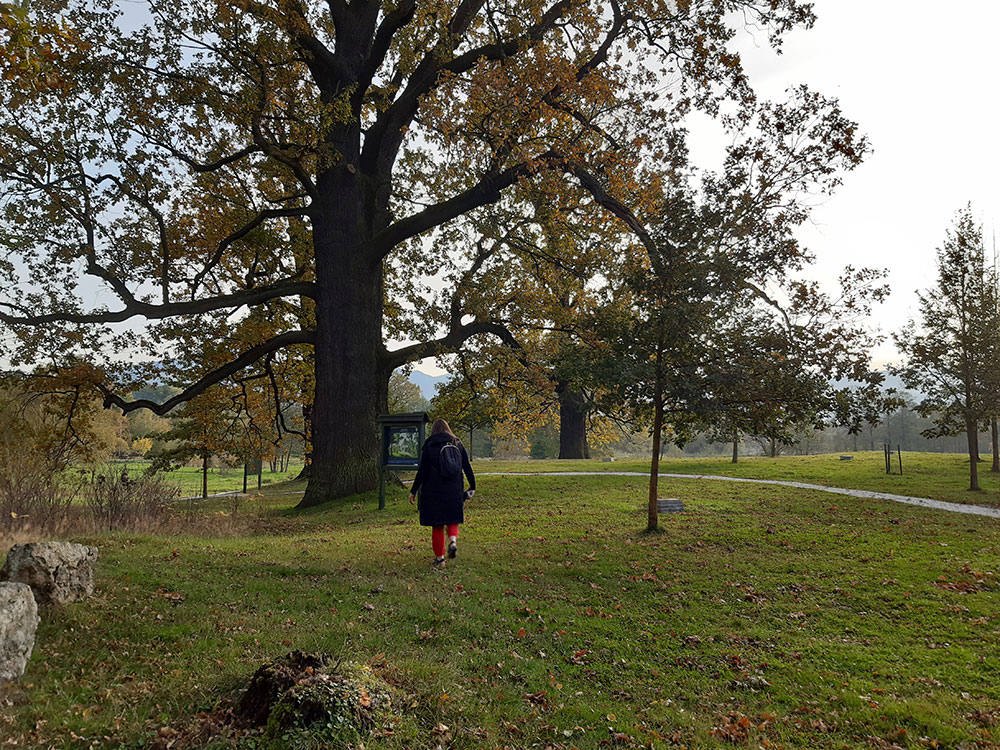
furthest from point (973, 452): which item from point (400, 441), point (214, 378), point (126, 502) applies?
point (126, 502)

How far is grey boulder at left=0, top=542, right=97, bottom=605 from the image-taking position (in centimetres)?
555

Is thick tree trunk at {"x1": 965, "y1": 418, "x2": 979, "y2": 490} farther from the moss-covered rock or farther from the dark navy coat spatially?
the moss-covered rock

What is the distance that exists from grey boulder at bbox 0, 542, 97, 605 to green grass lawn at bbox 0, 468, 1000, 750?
0.23 m

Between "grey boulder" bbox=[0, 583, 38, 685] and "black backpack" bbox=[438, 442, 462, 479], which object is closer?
"grey boulder" bbox=[0, 583, 38, 685]

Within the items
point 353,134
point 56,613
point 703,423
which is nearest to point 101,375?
point 353,134

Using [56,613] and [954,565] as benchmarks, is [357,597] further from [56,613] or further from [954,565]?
[954,565]

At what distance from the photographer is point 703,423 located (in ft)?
39.2

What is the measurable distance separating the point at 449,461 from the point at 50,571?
495 cm

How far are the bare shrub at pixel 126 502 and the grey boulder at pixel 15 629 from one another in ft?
23.0

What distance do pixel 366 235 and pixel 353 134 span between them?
9.90 ft

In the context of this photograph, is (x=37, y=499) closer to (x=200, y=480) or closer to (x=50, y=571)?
(x=50, y=571)

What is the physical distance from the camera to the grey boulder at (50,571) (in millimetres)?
5555

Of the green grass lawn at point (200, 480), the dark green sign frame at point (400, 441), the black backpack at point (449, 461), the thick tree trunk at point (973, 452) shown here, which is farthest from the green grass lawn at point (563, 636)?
the thick tree trunk at point (973, 452)

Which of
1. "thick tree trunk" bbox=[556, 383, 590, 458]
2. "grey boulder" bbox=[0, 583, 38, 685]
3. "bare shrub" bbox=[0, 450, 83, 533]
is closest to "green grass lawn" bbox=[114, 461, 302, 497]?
"bare shrub" bbox=[0, 450, 83, 533]
